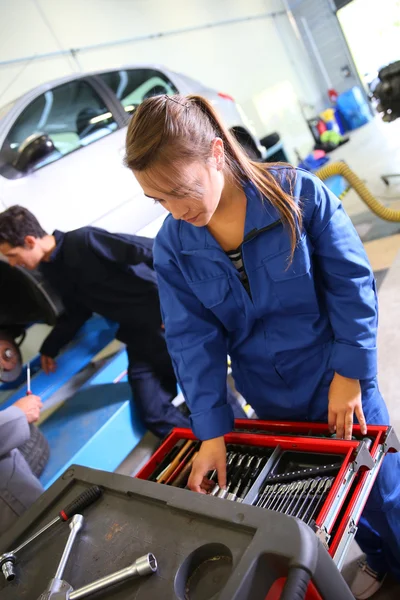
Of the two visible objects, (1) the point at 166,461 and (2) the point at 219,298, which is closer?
(2) the point at 219,298

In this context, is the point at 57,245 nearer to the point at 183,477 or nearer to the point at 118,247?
the point at 118,247

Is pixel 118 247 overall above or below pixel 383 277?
above

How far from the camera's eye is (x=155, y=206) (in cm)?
325

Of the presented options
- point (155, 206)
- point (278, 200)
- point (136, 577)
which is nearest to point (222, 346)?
point (278, 200)

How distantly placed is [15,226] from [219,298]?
149 centimetres

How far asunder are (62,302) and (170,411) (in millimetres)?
881

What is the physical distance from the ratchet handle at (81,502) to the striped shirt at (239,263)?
Result: 0.54 metres

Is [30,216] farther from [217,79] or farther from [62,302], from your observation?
[217,79]

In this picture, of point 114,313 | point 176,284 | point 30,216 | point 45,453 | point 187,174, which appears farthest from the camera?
point 114,313

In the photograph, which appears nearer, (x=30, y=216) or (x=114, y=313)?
(x=30, y=216)

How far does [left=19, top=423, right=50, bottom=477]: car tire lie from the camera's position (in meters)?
1.88

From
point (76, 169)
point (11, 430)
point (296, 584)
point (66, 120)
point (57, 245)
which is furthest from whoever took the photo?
point (66, 120)

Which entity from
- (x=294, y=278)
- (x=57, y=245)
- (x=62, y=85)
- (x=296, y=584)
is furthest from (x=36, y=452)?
(x=62, y=85)

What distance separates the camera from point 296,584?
19.5 inches
